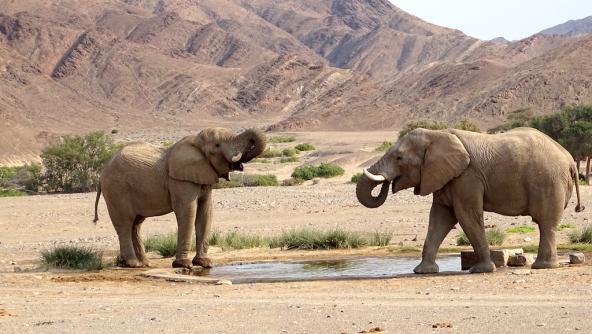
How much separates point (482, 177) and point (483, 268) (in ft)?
4.11

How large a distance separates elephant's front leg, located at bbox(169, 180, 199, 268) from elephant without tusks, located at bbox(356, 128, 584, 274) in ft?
10.5

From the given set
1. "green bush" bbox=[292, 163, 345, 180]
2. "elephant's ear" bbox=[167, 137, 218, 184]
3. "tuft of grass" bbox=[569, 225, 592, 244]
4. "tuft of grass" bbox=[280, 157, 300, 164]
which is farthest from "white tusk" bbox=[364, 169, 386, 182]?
"tuft of grass" bbox=[280, 157, 300, 164]

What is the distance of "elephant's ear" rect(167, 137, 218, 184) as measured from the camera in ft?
54.2

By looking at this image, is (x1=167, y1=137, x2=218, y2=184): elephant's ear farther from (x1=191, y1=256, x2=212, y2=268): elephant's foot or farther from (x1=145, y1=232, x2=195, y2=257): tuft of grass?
(x1=145, y1=232, x2=195, y2=257): tuft of grass

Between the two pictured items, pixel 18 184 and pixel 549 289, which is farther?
pixel 18 184

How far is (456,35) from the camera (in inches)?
7530

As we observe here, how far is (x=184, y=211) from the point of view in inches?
648

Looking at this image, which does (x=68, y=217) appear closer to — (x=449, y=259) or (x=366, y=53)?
(x=449, y=259)

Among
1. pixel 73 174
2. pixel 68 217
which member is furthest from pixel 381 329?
pixel 73 174

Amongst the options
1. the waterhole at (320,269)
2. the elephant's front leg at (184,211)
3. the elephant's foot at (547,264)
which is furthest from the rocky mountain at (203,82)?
the elephant's foot at (547,264)

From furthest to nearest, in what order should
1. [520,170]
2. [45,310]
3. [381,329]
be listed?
→ 1. [520,170]
2. [45,310]
3. [381,329]

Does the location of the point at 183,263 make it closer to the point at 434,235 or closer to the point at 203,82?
the point at 434,235

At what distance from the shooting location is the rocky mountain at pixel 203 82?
315ft

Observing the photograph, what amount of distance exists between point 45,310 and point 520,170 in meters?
6.68
